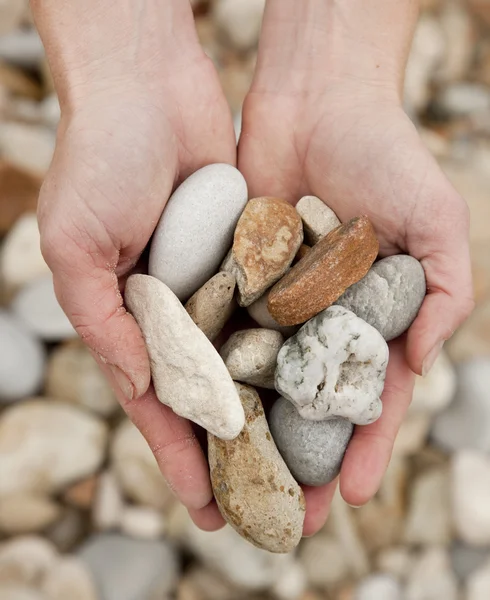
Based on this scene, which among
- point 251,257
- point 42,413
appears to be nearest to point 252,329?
point 251,257

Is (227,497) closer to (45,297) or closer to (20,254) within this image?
(45,297)

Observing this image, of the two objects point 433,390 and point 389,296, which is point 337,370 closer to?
point 389,296

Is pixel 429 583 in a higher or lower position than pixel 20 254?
lower

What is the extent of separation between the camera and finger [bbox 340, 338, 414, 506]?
1.11m

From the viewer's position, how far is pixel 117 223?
1.11 metres

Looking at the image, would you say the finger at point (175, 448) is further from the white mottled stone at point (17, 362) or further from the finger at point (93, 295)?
the white mottled stone at point (17, 362)

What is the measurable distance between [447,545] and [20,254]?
159 cm

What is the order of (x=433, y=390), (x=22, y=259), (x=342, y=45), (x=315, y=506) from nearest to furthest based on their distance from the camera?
(x=315, y=506) → (x=342, y=45) → (x=433, y=390) → (x=22, y=259)

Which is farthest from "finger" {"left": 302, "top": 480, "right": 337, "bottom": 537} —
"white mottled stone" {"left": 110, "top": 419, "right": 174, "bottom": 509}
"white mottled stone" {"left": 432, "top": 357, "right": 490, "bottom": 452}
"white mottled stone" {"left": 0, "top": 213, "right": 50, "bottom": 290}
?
"white mottled stone" {"left": 0, "top": 213, "right": 50, "bottom": 290}

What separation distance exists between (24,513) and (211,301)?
1.08 metres

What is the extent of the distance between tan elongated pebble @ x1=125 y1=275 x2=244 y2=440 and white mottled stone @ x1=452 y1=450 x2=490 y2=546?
116cm

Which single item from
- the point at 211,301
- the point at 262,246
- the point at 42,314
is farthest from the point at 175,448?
the point at 42,314

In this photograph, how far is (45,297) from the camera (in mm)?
2150

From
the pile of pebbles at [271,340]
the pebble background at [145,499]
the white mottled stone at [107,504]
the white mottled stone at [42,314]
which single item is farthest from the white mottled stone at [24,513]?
the pile of pebbles at [271,340]
